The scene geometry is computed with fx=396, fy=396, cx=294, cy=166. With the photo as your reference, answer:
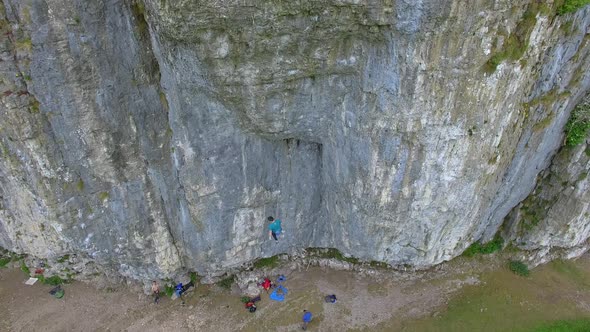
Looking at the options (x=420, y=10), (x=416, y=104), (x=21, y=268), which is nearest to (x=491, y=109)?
(x=416, y=104)

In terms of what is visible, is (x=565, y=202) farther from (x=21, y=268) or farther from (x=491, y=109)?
(x=21, y=268)

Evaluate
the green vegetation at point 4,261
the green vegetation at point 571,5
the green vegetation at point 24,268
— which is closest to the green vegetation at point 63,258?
the green vegetation at point 24,268

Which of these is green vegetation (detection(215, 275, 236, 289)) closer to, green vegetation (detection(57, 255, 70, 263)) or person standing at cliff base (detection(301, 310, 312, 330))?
person standing at cliff base (detection(301, 310, 312, 330))

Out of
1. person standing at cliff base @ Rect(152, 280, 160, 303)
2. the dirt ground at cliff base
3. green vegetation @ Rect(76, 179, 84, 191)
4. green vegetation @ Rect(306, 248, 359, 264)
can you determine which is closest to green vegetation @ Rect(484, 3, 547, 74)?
the dirt ground at cliff base

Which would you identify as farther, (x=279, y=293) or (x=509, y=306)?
(x=279, y=293)

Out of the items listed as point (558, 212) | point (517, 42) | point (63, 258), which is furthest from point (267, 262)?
point (517, 42)

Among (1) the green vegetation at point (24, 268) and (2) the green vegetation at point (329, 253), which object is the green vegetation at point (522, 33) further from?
(1) the green vegetation at point (24, 268)

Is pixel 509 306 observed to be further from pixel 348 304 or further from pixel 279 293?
pixel 279 293
